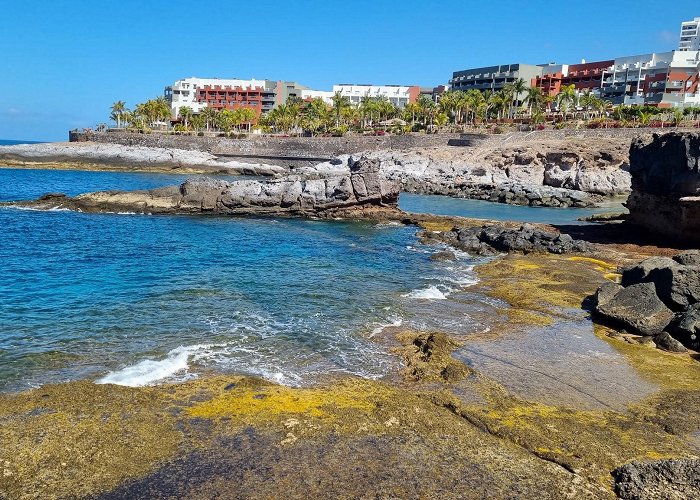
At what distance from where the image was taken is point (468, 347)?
15523 mm

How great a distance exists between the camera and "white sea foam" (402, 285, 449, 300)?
21375 mm

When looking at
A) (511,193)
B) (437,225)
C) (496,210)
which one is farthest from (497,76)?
(437,225)

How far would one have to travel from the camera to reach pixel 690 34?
185 metres

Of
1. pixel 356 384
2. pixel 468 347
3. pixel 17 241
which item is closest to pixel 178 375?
pixel 356 384

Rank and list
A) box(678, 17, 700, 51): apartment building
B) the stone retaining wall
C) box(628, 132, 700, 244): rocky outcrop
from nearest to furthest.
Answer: box(628, 132, 700, 244): rocky outcrop
the stone retaining wall
box(678, 17, 700, 51): apartment building

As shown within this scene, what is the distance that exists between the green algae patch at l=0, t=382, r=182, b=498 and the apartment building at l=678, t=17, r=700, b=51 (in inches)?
8358

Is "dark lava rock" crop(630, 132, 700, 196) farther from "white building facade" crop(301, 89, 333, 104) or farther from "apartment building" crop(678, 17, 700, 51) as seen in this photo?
"apartment building" crop(678, 17, 700, 51)

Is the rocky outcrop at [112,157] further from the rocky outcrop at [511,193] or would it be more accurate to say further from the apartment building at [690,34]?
the apartment building at [690,34]

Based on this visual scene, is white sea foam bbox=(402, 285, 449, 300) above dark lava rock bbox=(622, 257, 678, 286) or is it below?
below

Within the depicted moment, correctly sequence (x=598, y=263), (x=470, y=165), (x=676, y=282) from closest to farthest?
1. (x=676, y=282)
2. (x=598, y=263)
3. (x=470, y=165)

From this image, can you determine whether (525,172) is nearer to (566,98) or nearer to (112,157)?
(566,98)

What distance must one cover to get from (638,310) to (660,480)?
10817 mm

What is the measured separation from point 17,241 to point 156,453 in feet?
84.0

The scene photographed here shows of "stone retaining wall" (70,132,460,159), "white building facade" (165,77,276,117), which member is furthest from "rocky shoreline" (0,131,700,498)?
"white building facade" (165,77,276,117)
